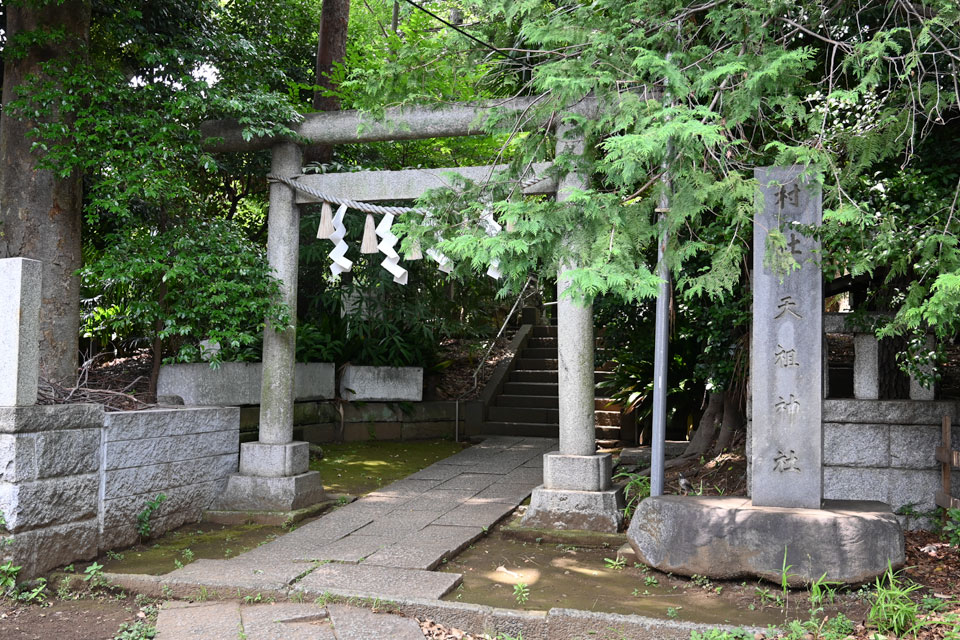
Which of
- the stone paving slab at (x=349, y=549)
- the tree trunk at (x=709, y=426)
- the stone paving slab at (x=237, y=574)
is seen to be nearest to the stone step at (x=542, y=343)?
the tree trunk at (x=709, y=426)

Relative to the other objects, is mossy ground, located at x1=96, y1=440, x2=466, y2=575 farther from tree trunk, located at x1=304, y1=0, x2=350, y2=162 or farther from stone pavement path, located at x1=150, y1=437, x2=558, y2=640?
tree trunk, located at x1=304, y1=0, x2=350, y2=162

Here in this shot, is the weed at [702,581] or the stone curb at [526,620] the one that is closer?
the stone curb at [526,620]

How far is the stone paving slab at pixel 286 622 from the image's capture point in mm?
3969

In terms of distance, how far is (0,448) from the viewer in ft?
15.5

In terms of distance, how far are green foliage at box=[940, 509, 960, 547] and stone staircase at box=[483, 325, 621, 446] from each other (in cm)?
543

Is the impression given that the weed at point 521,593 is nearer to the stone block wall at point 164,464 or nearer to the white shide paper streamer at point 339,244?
the stone block wall at point 164,464

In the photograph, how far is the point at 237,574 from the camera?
4.83 metres

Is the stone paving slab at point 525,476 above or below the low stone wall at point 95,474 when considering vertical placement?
below

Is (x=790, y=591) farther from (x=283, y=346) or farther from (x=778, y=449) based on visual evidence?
(x=283, y=346)

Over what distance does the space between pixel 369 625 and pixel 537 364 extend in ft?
31.3

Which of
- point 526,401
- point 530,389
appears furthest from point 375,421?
point 530,389

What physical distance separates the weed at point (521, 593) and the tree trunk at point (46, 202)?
4014 mm

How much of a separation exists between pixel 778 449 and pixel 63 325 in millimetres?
5586

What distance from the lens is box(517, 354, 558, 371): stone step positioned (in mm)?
13398
